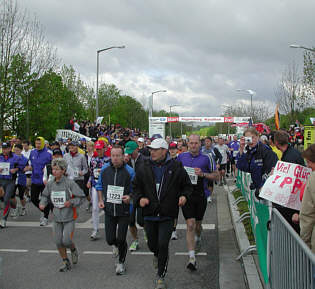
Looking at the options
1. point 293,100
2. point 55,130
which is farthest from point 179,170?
point 293,100

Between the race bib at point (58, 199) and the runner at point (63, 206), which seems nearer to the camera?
the runner at point (63, 206)

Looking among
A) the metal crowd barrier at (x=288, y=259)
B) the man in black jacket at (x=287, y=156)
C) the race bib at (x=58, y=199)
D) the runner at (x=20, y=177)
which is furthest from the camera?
the runner at (x=20, y=177)

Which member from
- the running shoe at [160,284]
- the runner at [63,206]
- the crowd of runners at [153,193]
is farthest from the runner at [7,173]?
the running shoe at [160,284]

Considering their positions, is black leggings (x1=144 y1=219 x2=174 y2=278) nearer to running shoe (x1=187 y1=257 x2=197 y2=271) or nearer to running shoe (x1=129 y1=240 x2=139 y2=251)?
running shoe (x1=187 y1=257 x2=197 y2=271)

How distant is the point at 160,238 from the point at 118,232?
2.69 ft

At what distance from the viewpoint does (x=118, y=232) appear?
564 cm

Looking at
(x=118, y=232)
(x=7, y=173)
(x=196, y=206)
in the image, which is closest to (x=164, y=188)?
(x=118, y=232)

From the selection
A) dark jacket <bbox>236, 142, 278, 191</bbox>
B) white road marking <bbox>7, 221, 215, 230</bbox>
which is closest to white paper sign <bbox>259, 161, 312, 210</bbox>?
dark jacket <bbox>236, 142, 278, 191</bbox>

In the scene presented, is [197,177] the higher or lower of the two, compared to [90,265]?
higher

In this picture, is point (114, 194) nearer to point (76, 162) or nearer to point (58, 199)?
point (58, 199)

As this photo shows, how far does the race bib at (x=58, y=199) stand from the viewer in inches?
234

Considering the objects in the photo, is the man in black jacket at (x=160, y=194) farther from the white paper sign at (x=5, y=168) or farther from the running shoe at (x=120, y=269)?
the white paper sign at (x=5, y=168)

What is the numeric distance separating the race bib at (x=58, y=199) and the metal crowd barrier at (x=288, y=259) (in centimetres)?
317

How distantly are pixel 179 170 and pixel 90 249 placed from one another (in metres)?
2.75
